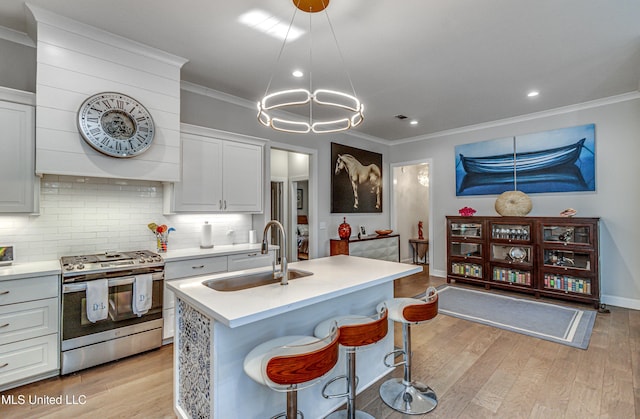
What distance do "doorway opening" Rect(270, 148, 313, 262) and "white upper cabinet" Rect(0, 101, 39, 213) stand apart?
13.4 feet

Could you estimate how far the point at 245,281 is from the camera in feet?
7.13

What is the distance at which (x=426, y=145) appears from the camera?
238 inches

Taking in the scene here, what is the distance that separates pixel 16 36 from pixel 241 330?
322 cm

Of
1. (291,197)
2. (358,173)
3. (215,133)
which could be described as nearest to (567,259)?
(358,173)

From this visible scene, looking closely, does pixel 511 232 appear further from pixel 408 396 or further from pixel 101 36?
pixel 101 36

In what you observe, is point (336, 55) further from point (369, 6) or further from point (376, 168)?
point (376, 168)

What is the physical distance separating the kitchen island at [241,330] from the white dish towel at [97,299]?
1.04m

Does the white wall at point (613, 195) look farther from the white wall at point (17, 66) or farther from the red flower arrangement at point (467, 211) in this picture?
the white wall at point (17, 66)

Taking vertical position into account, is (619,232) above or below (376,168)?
below

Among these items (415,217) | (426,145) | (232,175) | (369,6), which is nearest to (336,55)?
(369,6)

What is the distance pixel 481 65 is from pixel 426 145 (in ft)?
9.61

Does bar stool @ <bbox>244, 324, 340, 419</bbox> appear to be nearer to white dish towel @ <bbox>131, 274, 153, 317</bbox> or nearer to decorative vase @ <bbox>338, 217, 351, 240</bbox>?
white dish towel @ <bbox>131, 274, 153, 317</bbox>

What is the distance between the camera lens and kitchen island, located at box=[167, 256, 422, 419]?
155cm

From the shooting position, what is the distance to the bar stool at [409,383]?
2.03 meters
